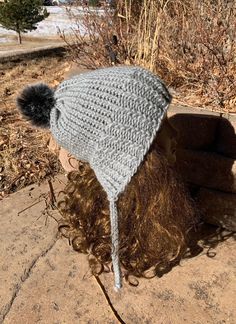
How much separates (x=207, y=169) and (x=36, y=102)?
0.96 metres

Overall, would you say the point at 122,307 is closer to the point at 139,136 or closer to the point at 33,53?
the point at 139,136

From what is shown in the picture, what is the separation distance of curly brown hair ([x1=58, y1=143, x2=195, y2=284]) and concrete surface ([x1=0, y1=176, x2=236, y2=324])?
3.0 inches

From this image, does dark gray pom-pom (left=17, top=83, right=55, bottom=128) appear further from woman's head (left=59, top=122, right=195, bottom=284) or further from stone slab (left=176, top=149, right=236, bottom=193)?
stone slab (left=176, top=149, right=236, bottom=193)

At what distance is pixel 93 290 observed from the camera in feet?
6.38

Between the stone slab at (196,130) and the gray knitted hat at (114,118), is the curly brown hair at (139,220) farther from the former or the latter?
the stone slab at (196,130)

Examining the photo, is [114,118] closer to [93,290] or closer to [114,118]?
[114,118]

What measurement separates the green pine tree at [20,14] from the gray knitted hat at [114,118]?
977 centimetres

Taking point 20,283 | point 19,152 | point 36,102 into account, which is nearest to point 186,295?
point 20,283

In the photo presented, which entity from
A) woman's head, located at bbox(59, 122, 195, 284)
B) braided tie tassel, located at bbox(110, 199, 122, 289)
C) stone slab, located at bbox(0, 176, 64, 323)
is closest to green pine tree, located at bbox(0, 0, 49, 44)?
stone slab, located at bbox(0, 176, 64, 323)

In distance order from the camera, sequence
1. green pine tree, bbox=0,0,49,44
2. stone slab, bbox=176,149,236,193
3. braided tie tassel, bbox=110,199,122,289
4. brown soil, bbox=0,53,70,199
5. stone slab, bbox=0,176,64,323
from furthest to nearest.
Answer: green pine tree, bbox=0,0,49,44 < brown soil, bbox=0,53,70,199 < stone slab, bbox=176,149,236,193 < stone slab, bbox=0,176,64,323 < braided tie tassel, bbox=110,199,122,289

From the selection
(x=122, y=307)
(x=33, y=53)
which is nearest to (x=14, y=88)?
(x=33, y=53)

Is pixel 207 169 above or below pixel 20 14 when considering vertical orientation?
above

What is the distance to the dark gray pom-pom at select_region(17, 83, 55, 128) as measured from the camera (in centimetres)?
179

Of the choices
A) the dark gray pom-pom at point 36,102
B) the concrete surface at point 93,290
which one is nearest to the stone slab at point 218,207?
the concrete surface at point 93,290
